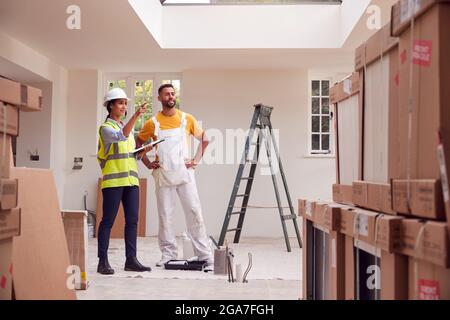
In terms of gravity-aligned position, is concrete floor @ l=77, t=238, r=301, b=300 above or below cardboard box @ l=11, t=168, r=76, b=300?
below

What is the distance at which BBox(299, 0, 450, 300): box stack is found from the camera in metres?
1.52

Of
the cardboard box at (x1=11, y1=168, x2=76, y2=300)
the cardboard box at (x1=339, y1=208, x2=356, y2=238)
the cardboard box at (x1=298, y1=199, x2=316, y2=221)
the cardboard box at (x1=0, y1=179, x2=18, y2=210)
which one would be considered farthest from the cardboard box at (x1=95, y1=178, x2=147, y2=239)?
the cardboard box at (x1=339, y1=208, x2=356, y2=238)

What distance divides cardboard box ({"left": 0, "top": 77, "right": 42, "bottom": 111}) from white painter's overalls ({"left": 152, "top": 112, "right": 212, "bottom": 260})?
8.32ft

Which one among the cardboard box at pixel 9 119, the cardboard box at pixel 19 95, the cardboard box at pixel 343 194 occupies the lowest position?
the cardboard box at pixel 343 194

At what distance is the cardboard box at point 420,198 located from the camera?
152 centimetres

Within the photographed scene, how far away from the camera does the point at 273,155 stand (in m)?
8.36

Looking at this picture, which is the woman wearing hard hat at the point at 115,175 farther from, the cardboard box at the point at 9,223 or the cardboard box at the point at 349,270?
the cardboard box at the point at 349,270

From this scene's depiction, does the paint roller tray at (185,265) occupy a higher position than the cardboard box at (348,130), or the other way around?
the cardboard box at (348,130)

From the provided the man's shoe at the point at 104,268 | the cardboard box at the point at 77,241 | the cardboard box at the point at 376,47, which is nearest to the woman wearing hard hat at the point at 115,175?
the man's shoe at the point at 104,268

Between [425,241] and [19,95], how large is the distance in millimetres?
1675

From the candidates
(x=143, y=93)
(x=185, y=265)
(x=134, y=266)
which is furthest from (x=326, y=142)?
(x=134, y=266)

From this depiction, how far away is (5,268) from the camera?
2303 mm

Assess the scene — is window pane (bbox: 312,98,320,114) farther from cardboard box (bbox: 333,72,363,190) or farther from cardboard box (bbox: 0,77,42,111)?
cardboard box (bbox: 0,77,42,111)

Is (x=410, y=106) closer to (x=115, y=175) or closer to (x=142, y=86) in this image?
(x=115, y=175)
